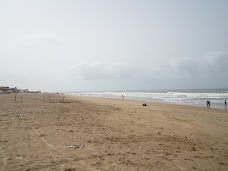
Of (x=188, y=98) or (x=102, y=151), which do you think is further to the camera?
(x=188, y=98)

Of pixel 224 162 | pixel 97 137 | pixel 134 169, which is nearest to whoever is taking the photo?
pixel 134 169

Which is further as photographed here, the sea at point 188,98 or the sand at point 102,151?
the sea at point 188,98

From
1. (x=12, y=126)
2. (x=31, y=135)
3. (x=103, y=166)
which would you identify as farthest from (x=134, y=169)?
(x=12, y=126)

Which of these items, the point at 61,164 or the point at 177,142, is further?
the point at 177,142

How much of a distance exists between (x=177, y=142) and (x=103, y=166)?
4440mm

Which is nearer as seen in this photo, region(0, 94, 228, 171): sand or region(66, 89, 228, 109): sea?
region(0, 94, 228, 171): sand

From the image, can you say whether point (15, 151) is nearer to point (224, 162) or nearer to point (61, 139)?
point (61, 139)

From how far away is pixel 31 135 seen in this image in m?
8.97

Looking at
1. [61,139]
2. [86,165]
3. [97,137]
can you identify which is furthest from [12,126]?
[86,165]

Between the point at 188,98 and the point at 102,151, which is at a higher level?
the point at 188,98

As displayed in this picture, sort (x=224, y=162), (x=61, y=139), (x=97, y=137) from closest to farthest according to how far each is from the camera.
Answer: (x=224, y=162) < (x=61, y=139) < (x=97, y=137)

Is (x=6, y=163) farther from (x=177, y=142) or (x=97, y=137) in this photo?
(x=177, y=142)

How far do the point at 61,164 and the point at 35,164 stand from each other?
0.73 m

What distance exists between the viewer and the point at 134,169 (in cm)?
565
